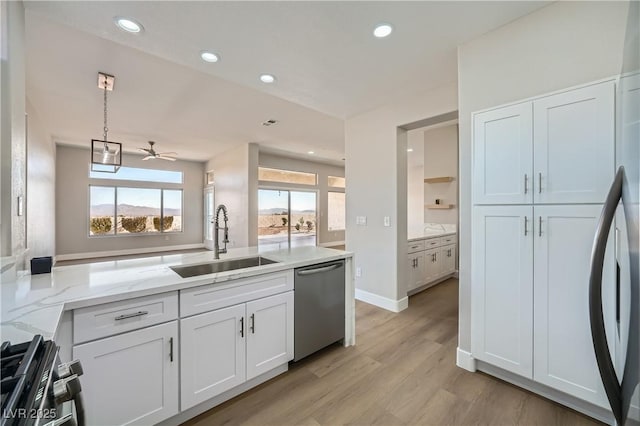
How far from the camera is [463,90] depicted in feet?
7.17

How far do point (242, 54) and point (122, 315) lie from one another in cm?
221

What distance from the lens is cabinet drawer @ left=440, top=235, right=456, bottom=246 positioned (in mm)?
4488

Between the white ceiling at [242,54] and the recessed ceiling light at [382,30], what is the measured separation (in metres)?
0.05

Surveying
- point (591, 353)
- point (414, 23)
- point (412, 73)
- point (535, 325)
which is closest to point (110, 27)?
point (414, 23)

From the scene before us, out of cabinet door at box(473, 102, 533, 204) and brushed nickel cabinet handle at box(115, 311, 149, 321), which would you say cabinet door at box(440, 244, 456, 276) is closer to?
cabinet door at box(473, 102, 533, 204)

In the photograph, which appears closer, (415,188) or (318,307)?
(318,307)

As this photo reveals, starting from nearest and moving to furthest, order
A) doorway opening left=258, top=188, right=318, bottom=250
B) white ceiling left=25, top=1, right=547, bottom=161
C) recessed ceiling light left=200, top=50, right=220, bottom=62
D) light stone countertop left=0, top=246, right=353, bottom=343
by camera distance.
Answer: light stone countertop left=0, top=246, right=353, bottom=343 < white ceiling left=25, top=1, right=547, bottom=161 < recessed ceiling light left=200, top=50, right=220, bottom=62 < doorway opening left=258, top=188, right=318, bottom=250

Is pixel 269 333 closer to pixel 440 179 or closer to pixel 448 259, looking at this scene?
pixel 448 259

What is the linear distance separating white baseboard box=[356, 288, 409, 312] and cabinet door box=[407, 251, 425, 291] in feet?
1.13

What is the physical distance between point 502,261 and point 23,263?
3476mm

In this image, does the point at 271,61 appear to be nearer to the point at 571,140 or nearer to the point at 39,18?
the point at 39,18

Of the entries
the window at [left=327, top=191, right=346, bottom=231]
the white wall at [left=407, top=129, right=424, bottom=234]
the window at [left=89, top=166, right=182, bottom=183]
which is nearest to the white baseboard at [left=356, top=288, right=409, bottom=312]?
the white wall at [left=407, top=129, right=424, bottom=234]

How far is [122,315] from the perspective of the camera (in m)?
1.37

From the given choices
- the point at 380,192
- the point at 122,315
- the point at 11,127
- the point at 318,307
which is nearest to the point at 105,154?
the point at 11,127
